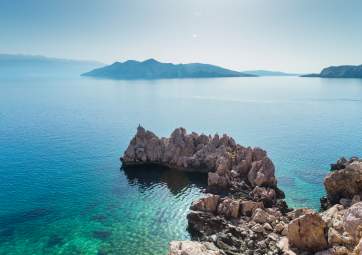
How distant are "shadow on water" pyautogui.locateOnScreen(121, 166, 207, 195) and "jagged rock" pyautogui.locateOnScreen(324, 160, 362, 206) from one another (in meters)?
27.9

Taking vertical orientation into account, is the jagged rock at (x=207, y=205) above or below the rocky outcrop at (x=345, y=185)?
below

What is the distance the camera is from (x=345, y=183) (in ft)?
179

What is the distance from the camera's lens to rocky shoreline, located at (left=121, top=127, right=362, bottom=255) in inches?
1596

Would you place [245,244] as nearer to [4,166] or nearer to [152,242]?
[152,242]

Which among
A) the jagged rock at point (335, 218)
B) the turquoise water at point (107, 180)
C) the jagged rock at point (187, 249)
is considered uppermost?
the jagged rock at point (335, 218)

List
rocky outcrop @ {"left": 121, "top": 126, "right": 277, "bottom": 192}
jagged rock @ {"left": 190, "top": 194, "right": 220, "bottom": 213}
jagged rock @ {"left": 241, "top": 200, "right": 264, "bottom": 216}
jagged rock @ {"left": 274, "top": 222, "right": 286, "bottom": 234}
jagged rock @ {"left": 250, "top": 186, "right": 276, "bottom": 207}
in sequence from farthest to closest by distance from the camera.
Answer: rocky outcrop @ {"left": 121, "top": 126, "right": 277, "bottom": 192} → jagged rock @ {"left": 250, "top": 186, "right": 276, "bottom": 207} → jagged rock @ {"left": 190, "top": 194, "right": 220, "bottom": 213} → jagged rock @ {"left": 241, "top": 200, "right": 264, "bottom": 216} → jagged rock @ {"left": 274, "top": 222, "right": 286, "bottom": 234}

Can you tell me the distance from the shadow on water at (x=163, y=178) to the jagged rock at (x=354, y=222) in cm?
3653

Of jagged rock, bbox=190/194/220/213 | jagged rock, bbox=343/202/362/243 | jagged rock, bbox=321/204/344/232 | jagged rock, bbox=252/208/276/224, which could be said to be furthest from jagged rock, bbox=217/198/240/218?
jagged rock, bbox=343/202/362/243

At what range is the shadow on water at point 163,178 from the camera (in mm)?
74125

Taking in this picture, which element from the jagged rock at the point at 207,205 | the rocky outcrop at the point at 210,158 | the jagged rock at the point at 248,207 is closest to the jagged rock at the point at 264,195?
the rocky outcrop at the point at 210,158

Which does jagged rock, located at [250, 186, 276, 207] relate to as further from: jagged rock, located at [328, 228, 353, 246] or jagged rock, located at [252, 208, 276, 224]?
jagged rock, located at [328, 228, 353, 246]

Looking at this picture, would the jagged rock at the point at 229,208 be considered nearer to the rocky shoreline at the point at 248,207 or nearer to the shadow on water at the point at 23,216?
the rocky shoreline at the point at 248,207

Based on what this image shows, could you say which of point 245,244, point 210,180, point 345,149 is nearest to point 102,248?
point 245,244

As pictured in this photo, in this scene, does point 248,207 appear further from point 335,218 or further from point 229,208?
point 335,218
